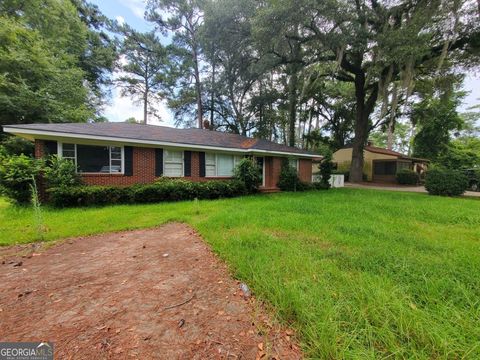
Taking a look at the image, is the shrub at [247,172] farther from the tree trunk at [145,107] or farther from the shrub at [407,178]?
the tree trunk at [145,107]

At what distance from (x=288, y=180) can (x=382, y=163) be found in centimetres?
1567

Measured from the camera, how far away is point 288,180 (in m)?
13.1

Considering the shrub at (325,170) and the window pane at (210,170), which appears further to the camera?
the shrub at (325,170)

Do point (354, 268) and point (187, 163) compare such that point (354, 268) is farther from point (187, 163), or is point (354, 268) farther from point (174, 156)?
point (174, 156)

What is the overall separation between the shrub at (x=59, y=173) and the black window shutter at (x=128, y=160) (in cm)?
180

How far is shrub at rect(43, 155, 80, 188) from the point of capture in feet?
23.7

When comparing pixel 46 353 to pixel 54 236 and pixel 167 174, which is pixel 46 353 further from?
pixel 167 174

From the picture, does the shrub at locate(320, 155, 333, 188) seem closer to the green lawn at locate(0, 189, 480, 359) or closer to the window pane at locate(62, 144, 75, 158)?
the green lawn at locate(0, 189, 480, 359)

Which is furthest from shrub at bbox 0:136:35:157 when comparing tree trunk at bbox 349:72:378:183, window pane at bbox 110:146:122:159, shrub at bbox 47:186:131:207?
tree trunk at bbox 349:72:378:183

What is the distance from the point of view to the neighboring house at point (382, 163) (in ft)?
71.7

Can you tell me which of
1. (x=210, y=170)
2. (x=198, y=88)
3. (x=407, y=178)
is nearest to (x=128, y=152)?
(x=210, y=170)

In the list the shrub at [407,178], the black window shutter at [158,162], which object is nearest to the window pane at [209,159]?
the black window shutter at [158,162]

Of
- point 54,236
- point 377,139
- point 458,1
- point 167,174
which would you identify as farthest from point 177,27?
point 377,139

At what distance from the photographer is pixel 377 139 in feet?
155
